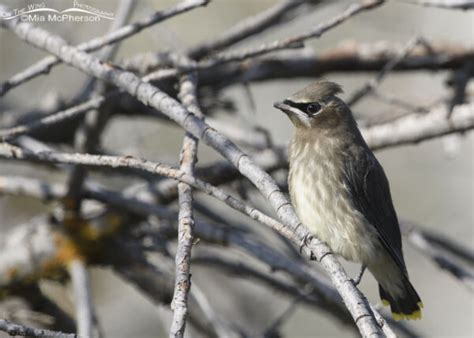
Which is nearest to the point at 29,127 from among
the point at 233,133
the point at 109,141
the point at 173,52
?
the point at 173,52

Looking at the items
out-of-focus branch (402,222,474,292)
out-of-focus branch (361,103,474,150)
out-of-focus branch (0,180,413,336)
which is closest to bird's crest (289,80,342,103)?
out-of-focus branch (361,103,474,150)

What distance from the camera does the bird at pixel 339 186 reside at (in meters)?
4.46

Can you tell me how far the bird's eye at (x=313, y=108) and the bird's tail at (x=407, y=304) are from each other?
995mm

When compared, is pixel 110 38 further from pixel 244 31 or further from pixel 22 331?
pixel 22 331

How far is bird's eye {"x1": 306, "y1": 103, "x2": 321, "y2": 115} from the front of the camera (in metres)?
4.58

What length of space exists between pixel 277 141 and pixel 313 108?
271 cm

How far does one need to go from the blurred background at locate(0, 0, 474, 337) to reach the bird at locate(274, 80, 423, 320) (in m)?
1.04

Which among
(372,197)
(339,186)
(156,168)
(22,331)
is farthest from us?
(372,197)

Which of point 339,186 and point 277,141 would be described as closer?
point 339,186

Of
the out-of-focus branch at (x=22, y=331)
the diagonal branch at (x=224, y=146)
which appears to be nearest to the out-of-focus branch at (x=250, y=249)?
the diagonal branch at (x=224, y=146)

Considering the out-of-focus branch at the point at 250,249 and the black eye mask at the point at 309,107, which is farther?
the black eye mask at the point at 309,107

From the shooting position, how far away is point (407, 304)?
4.78m

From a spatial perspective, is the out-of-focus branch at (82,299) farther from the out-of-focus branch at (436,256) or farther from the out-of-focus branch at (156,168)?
the out-of-focus branch at (436,256)

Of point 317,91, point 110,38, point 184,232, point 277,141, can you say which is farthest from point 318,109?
point 277,141
